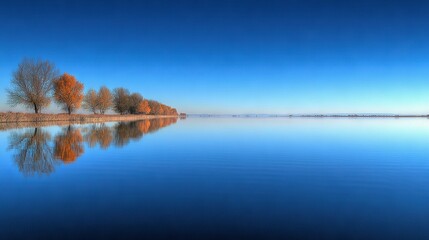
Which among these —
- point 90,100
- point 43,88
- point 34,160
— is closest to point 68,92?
point 43,88

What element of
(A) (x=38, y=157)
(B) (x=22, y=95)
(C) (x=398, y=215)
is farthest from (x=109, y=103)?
(C) (x=398, y=215)

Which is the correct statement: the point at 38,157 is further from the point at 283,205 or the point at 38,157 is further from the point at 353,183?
the point at 353,183

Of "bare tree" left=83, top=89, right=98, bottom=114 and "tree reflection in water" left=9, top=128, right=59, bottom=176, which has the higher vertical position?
"bare tree" left=83, top=89, right=98, bottom=114

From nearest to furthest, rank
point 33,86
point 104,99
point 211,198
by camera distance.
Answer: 1. point 211,198
2. point 33,86
3. point 104,99

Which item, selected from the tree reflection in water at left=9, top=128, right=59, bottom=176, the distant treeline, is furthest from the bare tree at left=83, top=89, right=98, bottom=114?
the tree reflection in water at left=9, top=128, right=59, bottom=176

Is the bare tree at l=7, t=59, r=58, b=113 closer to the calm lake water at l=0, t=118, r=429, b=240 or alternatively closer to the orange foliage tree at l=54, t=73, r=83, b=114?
the orange foliage tree at l=54, t=73, r=83, b=114

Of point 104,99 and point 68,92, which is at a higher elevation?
point 68,92

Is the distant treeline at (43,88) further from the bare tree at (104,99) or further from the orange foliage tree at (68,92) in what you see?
the bare tree at (104,99)

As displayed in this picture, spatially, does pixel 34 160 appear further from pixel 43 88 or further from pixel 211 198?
pixel 43 88

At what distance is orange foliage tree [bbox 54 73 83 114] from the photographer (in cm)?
5978

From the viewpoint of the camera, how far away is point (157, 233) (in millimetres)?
5297

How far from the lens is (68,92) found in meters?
60.2

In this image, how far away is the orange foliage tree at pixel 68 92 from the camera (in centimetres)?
5978

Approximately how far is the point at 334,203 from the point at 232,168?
498 centimetres
